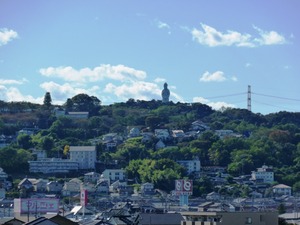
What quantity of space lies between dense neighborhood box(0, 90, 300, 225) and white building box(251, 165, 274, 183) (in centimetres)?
9

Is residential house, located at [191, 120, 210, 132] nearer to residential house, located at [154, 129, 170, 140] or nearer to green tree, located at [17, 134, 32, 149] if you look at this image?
residential house, located at [154, 129, 170, 140]

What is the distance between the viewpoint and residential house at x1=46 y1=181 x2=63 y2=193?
8838 centimetres

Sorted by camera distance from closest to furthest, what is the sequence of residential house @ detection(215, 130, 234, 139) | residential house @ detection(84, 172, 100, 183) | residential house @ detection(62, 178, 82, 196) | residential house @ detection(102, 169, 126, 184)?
residential house @ detection(62, 178, 82, 196) < residential house @ detection(84, 172, 100, 183) < residential house @ detection(102, 169, 126, 184) < residential house @ detection(215, 130, 234, 139)

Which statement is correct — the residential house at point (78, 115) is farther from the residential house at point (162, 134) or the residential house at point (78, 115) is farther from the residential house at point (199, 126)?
the residential house at point (199, 126)

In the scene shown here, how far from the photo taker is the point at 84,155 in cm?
10075

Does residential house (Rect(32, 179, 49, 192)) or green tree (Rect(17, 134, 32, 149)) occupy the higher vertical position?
green tree (Rect(17, 134, 32, 149))

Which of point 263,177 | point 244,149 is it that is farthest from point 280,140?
point 263,177

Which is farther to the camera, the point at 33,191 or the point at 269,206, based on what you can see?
the point at 33,191

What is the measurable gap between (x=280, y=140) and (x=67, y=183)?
102 ft

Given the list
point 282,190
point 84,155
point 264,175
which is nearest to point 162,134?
point 84,155

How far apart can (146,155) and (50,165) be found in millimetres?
9410

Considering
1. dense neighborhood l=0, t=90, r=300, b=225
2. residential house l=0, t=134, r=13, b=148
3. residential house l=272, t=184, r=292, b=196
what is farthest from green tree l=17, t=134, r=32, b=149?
residential house l=272, t=184, r=292, b=196

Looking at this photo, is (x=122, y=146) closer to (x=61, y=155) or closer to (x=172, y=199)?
(x=61, y=155)

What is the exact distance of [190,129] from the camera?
121 metres
